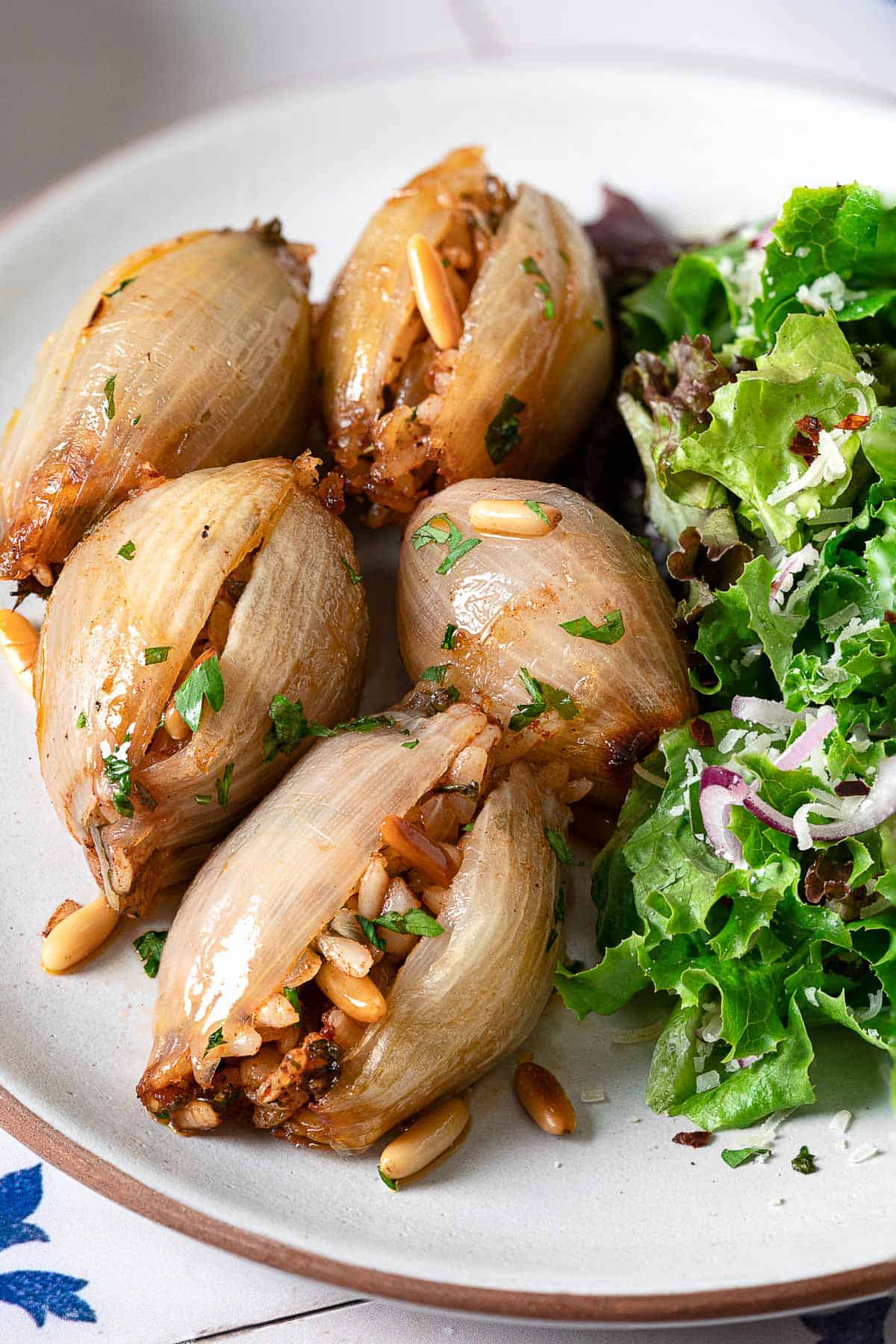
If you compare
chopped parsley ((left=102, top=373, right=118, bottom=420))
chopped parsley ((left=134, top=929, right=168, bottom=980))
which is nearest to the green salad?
chopped parsley ((left=134, top=929, right=168, bottom=980))

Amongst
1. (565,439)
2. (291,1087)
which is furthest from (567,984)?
(565,439)

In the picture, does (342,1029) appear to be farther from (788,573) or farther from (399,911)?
(788,573)

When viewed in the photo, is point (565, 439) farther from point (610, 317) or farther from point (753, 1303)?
point (753, 1303)

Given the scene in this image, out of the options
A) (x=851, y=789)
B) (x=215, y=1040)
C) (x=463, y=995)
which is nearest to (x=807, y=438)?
(x=851, y=789)

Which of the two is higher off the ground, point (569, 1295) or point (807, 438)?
point (807, 438)

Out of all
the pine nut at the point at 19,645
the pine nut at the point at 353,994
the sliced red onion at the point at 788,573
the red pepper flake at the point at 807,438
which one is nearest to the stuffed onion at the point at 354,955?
the pine nut at the point at 353,994

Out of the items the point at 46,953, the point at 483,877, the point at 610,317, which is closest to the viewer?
the point at 483,877
